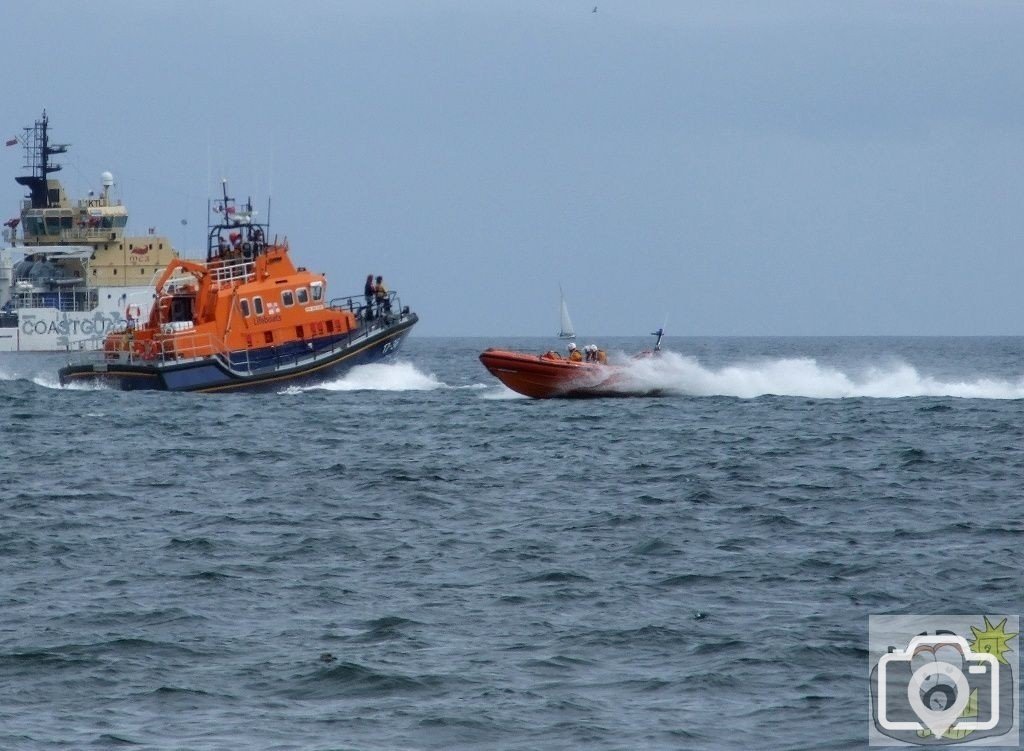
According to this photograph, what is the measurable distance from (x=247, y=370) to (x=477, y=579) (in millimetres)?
25293

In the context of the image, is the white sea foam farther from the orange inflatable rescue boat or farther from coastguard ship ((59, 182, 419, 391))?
the orange inflatable rescue boat

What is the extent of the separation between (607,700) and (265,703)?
8.14ft

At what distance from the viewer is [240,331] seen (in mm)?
39750

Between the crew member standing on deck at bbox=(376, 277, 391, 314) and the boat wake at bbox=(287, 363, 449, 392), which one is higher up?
the crew member standing on deck at bbox=(376, 277, 391, 314)

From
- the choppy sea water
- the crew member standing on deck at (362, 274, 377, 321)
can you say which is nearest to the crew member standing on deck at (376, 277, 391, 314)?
the crew member standing on deck at (362, 274, 377, 321)

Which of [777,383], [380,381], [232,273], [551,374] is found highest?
[232,273]

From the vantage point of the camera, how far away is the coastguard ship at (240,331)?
39.5 metres

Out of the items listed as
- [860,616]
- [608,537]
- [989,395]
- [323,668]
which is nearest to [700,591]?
[860,616]

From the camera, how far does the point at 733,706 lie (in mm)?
11141

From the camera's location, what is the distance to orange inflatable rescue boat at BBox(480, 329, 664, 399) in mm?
35625

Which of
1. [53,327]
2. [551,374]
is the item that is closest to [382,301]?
[551,374]

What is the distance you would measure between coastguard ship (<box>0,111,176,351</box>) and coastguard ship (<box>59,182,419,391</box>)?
3695cm

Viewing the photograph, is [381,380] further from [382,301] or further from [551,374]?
[551,374]

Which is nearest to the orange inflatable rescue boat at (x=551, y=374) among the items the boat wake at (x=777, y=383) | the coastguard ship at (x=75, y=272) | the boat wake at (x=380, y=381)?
the boat wake at (x=777, y=383)
